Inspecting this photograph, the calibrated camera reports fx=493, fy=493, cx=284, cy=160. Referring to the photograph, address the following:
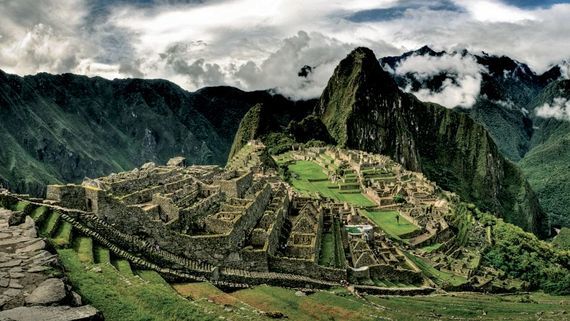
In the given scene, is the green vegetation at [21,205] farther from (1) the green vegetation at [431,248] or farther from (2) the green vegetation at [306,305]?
(1) the green vegetation at [431,248]

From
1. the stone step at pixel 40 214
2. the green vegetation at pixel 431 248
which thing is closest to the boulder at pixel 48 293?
the stone step at pixel 40 214

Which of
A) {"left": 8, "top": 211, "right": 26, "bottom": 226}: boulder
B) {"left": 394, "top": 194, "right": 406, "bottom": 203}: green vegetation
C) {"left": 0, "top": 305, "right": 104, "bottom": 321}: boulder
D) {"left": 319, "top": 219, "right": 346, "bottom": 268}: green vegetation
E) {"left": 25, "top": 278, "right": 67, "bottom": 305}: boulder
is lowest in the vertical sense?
{"left": 394, "top": 194, "right": 406, "bottom": 203}: green vegetation

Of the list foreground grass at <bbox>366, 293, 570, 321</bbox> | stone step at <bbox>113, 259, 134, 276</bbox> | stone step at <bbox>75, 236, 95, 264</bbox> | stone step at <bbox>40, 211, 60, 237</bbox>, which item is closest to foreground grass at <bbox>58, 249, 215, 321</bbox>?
stone step at <bbox>75, 236, 95, 264</bbox>

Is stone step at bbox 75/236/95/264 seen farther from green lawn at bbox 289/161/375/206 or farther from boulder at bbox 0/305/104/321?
green lawn at bbox 289/161/375/206

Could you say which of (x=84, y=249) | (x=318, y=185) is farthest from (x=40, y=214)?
(x=318, y=185)

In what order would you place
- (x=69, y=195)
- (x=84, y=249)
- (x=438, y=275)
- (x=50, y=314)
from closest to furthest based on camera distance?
1. (x=50, y=314)
2. (x=84, y=249)
3. (x=69, y=195)
4. (x=438, y=275)

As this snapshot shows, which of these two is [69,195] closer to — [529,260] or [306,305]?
[306,305]
